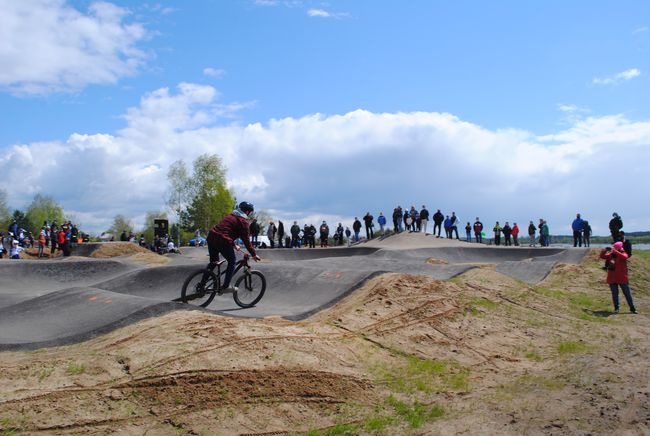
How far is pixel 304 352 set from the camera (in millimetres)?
7867

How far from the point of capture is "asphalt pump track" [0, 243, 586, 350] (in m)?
8.75

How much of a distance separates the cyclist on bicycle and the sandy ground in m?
1.87

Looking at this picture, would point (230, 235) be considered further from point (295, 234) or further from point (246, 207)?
point (295, 234)

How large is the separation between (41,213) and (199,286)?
309ft

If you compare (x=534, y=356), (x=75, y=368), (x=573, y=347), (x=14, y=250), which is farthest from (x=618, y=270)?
(x=14, y=250)

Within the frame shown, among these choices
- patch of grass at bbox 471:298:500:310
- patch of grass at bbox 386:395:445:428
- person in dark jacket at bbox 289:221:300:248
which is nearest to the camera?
patch of grass at bbox 386:395:445:428

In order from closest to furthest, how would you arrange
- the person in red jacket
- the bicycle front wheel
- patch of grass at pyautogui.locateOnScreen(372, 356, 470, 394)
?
patch of grass at pyautogui.locateOnScreen(372, 356, 470, 394) < the bicycle front wheel < the person in red jacket

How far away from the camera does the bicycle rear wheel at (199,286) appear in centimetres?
1052

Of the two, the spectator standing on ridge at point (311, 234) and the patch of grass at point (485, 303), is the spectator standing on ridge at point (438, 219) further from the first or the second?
the patch of grass at point (485, 303)

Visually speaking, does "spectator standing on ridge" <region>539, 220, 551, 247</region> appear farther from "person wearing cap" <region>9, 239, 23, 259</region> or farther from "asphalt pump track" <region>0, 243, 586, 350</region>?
"person wearing cap" <region>9, 239, 23, 259</region>

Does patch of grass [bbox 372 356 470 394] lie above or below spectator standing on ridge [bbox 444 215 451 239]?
below

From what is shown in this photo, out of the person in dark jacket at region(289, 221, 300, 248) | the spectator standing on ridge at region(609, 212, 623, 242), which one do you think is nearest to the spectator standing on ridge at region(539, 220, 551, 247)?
the spectator standing on ridge at region(609, 212, 623, 242)

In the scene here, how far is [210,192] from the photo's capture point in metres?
66.8

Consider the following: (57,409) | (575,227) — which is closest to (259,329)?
(57,409)
